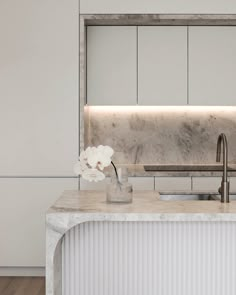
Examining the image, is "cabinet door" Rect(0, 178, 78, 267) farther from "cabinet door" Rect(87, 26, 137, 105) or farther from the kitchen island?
the kitchen island

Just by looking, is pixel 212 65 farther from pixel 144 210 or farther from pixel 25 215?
pixel 144 210

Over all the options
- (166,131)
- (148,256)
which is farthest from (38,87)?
(148,256)

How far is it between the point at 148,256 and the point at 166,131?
8.93ft

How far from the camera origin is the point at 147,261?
2617mm

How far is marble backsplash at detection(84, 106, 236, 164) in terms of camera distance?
5195 mm

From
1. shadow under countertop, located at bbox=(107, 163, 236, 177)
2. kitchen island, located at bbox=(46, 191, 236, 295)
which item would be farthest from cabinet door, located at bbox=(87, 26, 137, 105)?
kitchen island, located at bbox=(46, 191, 236, 295)

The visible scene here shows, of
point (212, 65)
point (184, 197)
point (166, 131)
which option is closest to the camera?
point (184, 197)

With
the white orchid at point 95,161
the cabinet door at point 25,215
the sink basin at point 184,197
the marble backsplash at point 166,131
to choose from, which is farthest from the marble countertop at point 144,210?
the marble backsplash at point 166,131

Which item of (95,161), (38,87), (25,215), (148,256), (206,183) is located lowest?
(25,215)

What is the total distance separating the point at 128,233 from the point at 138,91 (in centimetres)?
251

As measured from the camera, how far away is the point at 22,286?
4.14 m

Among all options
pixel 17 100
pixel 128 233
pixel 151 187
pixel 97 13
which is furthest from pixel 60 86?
pixel 128 233

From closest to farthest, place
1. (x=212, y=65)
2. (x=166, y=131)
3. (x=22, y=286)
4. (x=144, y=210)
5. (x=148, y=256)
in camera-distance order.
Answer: (x=144, y=210) → (x=148, y=256) → (x=22, y=286) → (x=212, y=65) → (x=166, y=131)

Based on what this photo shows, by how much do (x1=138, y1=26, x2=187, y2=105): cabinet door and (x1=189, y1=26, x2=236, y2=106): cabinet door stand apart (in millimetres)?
94
